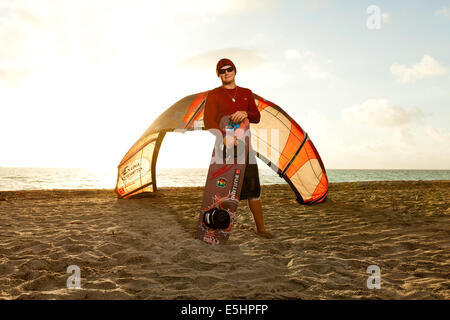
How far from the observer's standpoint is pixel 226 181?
3.79m

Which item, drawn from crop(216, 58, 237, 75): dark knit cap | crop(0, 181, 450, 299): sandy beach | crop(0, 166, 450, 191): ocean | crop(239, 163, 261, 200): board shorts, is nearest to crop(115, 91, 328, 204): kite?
crop(0, 181, 450, 299): sandy beach

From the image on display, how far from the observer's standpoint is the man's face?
3848 mm

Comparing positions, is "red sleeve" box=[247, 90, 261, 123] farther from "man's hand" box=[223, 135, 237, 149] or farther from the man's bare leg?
the man's bare leg

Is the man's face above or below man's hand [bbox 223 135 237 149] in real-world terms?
above

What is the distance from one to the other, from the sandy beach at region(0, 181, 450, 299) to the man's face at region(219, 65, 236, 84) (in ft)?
7.29

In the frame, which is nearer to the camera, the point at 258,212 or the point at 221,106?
the point at 221,106

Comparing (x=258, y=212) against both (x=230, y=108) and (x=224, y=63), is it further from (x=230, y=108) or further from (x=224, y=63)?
(x=224, y=63)

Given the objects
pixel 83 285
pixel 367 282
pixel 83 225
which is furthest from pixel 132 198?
pixel 367 282

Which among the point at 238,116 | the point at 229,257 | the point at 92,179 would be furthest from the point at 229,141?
the point at 92,179

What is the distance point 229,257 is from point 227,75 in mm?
2362

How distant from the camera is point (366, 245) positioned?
11.9ft

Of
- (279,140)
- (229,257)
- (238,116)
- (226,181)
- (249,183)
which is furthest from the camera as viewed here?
(279,140)

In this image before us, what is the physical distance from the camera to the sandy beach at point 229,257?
7.72ft

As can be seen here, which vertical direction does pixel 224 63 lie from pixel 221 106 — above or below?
above
